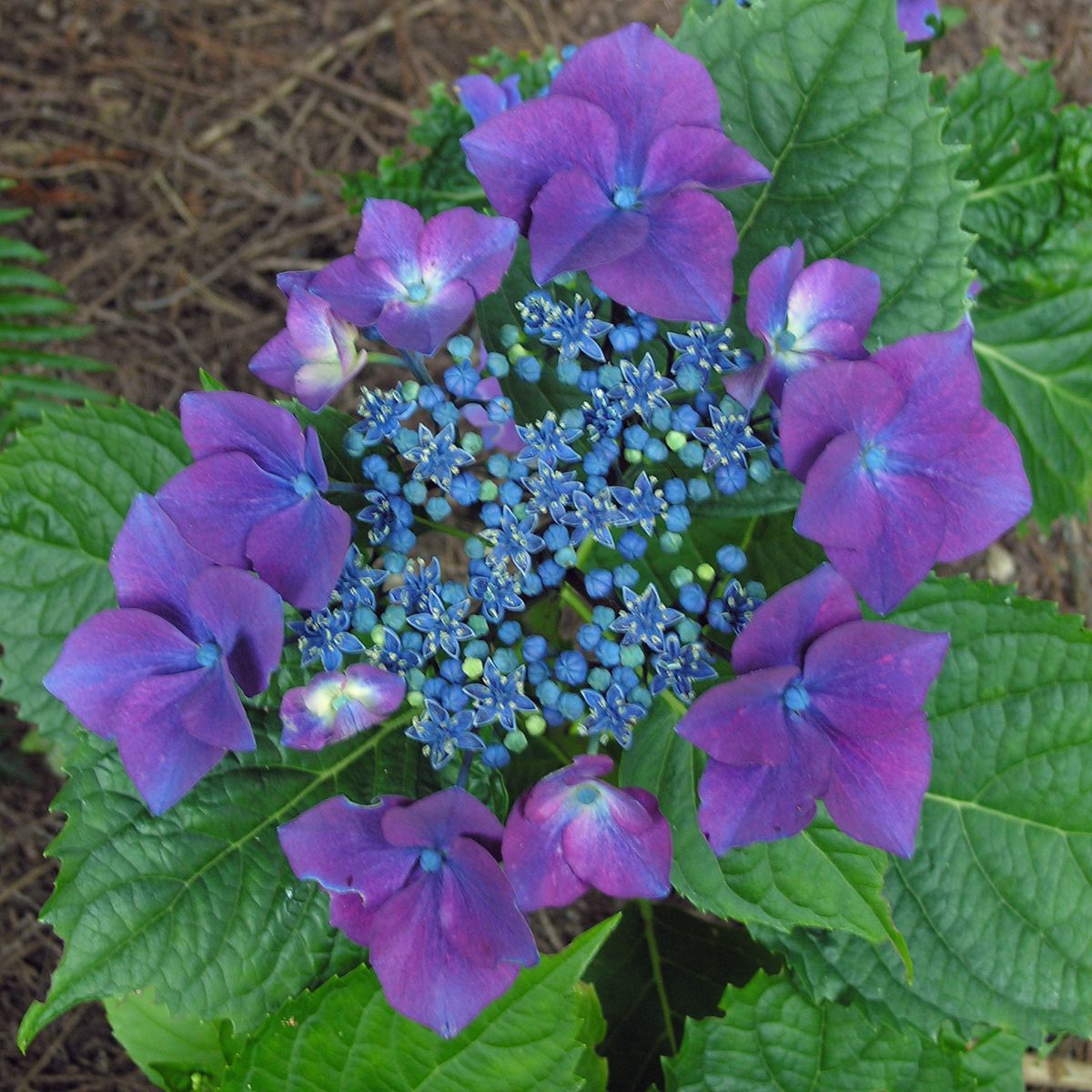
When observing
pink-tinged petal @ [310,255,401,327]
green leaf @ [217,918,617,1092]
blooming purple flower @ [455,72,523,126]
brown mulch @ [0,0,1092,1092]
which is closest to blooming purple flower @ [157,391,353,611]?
pink-tinged petal @ [310,255,401,327]

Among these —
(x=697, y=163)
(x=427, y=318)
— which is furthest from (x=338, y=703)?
(x=697, y=163)

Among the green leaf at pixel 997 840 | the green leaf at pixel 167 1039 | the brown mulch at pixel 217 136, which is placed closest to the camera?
the green leaf at pixel 997 840

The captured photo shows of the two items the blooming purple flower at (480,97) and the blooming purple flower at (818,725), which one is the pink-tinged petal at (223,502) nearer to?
the blooming purple flower at (818,725)

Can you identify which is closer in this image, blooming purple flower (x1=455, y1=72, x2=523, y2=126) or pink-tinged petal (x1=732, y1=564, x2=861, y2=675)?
pink-tinged petal (x1=732, y1=564, x2=861, y2=675)

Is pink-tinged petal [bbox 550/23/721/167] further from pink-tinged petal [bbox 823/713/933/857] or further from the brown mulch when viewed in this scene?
the brown mulch

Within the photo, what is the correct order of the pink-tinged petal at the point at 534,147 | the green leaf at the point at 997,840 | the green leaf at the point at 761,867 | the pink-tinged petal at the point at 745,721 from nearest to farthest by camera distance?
the pink-tinged petal at the point at 745,721 → the pink-tinged petal at the point at 534,147 → the green leaf at the point at 761,867 → the green leaf at the point at 997,840

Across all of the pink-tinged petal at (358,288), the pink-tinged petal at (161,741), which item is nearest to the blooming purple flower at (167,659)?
the pink-tinged petal at (161,741)
